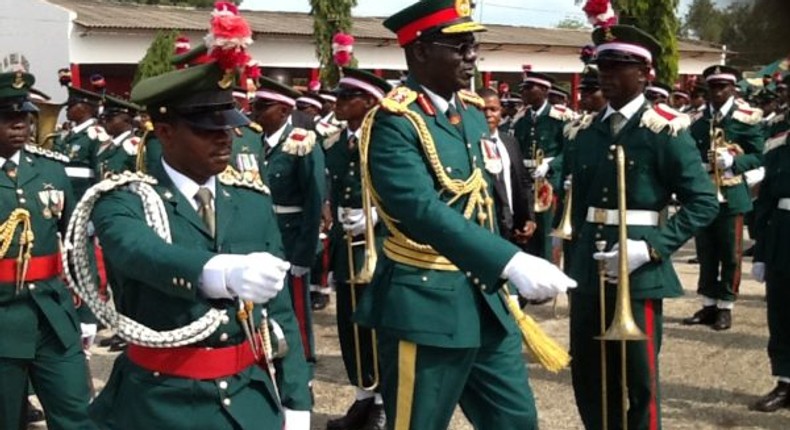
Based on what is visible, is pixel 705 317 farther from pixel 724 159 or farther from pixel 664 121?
pixel 664 121

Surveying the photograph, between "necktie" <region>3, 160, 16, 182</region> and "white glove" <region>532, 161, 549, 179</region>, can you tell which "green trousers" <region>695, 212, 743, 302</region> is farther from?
"necktie" <region>3, 160, 16, 182</region>

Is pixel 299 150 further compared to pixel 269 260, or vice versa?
pixel 299 150

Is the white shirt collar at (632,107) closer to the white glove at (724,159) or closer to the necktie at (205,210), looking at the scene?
the necktie at (205,210)

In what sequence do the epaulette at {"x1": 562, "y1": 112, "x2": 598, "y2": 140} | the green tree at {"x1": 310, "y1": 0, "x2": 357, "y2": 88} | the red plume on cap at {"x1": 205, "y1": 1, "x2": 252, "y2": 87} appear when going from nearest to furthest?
the red plume on cap at {"x1": 205, "y1": 1, "x2": 252, "y2": 87}, the epaulette at {"x1": 562, "y1": 112, "x2": 598, "y2": 140}, the green tree at {"x1": 310, "y1": 0, "x2": 357, "y2": 88}

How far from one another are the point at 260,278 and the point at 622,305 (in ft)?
8.89

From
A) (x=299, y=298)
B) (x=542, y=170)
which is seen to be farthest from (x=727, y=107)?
(x=299, y=298)

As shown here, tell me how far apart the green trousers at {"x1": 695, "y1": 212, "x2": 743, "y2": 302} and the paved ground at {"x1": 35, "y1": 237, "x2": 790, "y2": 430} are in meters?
0.38

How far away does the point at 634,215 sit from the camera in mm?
5066

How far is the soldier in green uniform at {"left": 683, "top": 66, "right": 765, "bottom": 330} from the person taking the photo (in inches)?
364

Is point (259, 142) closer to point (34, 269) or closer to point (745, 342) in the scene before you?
point (34, 269)

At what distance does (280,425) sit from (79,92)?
29.9 ft

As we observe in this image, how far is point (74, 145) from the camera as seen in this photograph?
10.6m

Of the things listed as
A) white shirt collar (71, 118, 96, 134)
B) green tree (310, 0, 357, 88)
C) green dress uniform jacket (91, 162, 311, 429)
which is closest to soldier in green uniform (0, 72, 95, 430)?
green dress uniform jacket (91, 162, 311, 429)

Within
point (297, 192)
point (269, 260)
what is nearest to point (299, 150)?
point (297, 192)
